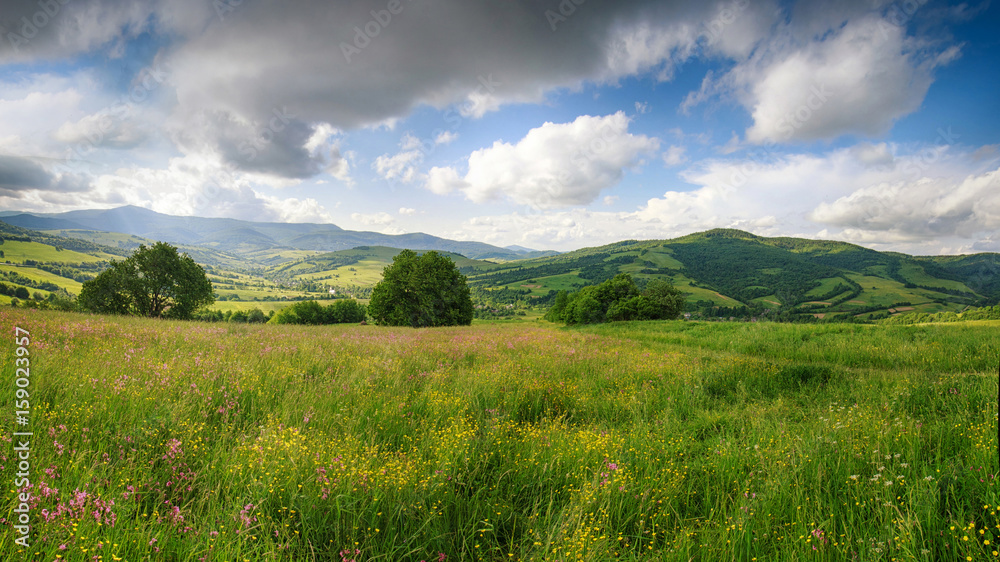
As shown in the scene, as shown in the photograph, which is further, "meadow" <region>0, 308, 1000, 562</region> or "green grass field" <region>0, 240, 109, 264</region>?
"green grass field" <region>0, 240, 109, 264</region>

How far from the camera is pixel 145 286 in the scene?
34781 mm

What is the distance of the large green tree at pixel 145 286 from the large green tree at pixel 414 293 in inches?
720

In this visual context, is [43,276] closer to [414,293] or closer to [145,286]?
[145,286]

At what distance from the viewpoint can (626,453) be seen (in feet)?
14.0

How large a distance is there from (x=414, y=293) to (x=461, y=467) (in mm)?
37682

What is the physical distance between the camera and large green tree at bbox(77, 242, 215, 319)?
34562 millimetres

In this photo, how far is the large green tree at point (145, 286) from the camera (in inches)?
1361

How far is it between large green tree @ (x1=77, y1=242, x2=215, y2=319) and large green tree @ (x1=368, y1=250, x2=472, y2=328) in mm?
18293

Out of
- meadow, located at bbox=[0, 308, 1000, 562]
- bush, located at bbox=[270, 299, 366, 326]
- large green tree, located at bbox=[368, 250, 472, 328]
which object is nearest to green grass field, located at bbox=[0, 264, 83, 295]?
bush, located at bbox=[270, 299, 366, 326]

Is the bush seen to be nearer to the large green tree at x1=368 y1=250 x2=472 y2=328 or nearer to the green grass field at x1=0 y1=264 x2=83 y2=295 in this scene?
the large green tree at x1=368 y1=250 x2=472 y2=328

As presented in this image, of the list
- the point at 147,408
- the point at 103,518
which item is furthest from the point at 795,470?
the point at 147,408

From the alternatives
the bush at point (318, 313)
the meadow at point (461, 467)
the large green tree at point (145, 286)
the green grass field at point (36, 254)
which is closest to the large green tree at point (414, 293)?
the large green tree at point (145, 286)

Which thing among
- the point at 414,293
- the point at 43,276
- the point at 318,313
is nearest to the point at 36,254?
the point at 43,276

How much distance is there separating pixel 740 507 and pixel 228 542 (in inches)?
158
